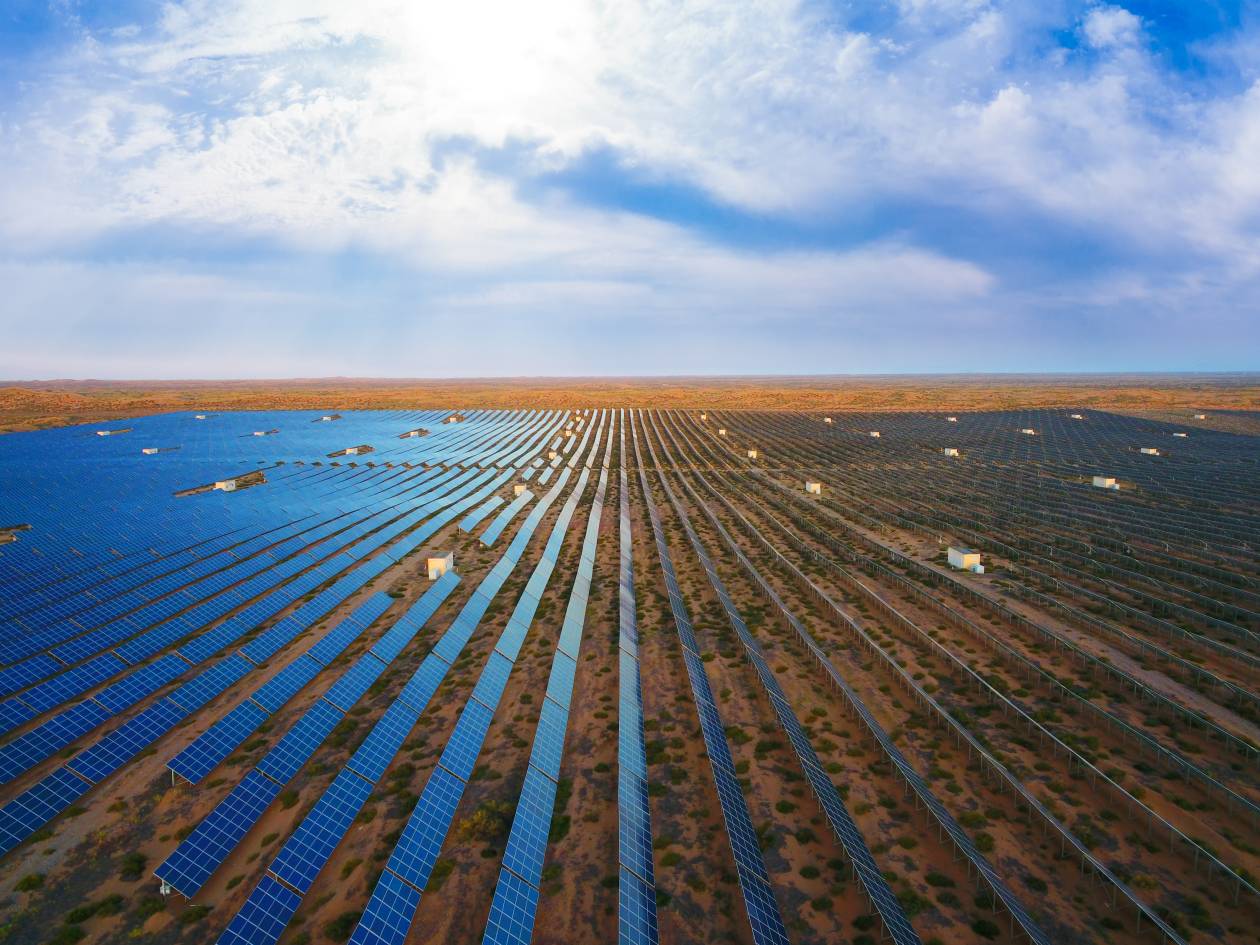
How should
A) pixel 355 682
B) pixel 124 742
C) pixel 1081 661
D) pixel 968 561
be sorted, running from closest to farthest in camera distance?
1. pixel 124 742
2. pixel 355 682
3. pixel 1081 661
4. pixel 968 561

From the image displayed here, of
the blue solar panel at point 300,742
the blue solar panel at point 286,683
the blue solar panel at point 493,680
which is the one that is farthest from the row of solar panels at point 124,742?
the blue solar panel at point 493,680

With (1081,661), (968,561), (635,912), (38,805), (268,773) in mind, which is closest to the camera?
(635,912)

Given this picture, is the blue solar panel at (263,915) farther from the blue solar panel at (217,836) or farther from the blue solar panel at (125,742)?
the blue solar panel at (125,742)

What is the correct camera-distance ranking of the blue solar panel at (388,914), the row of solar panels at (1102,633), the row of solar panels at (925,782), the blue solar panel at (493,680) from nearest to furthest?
the blue solar panel at (388,914) → the row of solar panels at (925,782) → the row of solar panels at (1102,633) → the blue solar panel at (493,680)

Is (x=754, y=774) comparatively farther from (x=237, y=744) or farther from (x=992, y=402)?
(x=992, y=402)

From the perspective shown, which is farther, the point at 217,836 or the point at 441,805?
the point at 441,805

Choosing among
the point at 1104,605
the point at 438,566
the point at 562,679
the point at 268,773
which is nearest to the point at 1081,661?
the point at 1104,605

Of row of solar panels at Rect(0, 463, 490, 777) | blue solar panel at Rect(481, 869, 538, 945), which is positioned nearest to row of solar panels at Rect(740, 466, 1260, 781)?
blue solar panel at Rect(481, 869, 538, 945)

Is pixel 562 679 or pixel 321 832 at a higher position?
pixel 562 679

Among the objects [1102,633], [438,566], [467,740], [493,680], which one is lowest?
[467,740]

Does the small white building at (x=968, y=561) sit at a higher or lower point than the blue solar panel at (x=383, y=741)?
higher

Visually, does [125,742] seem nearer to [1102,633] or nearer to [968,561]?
[1102,633]
